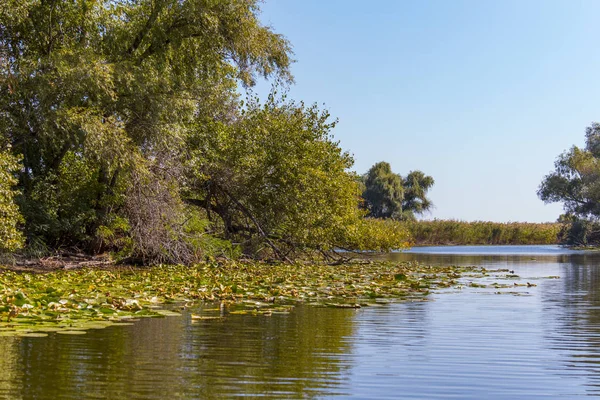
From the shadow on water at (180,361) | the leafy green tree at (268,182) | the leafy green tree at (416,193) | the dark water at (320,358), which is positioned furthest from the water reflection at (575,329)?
the leafy green tree at (416,193)

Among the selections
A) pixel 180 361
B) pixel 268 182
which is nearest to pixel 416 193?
pixel 268 182

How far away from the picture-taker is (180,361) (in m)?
6.19

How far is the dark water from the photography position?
5.17m

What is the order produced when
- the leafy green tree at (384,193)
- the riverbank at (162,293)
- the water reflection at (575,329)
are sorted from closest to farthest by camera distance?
the water reflection at (575,329), the riverbank at (162,293), the leafy green tree at (384,193)

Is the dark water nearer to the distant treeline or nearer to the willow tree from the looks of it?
the willow tree

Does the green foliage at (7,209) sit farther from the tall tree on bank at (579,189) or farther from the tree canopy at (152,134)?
the tall tree on bank at (579,189)

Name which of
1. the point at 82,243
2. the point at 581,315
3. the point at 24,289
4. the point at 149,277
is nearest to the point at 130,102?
the point at 82,243

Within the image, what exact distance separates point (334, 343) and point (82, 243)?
590 inches

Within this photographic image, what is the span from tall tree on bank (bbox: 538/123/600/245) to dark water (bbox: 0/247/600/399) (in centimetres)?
4910

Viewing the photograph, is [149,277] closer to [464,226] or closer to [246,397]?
[246,397]

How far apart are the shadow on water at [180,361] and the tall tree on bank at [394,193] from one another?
5432 cm

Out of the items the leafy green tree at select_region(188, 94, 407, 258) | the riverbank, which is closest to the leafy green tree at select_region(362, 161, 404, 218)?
the leafy green tree at select_region(188, 94, 407, 258)

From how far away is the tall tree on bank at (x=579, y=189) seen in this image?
55750 millimetres

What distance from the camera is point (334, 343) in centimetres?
737
